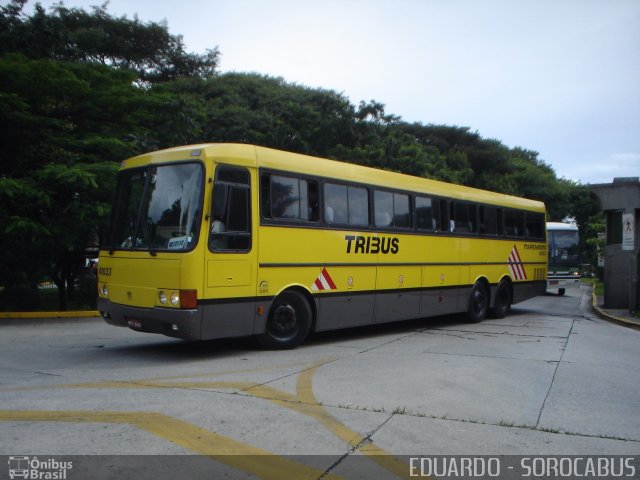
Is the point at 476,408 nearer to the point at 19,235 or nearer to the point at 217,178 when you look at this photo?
the point at 217,178

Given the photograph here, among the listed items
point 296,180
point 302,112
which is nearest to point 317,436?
point 296,180

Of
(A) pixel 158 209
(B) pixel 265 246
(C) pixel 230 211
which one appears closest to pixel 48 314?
(A) pixel 158 209

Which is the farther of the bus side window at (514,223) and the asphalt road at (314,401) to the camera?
the bus side window at (514,223)

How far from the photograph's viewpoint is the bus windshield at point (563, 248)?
25.8 m

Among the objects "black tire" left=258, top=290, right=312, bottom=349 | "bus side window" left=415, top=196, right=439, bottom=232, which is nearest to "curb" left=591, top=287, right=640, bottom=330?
"bus side window" left=415, top=196, right=439, bottom=232

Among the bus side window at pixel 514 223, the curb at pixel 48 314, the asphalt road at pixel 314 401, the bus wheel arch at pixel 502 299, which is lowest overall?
the asphalt road at pixel 314 401

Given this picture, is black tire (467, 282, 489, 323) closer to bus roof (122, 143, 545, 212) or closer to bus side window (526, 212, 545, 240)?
bus roof (122, 143, 545, 212)

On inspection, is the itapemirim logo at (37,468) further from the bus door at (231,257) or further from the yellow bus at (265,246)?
the bus door at (231,257)

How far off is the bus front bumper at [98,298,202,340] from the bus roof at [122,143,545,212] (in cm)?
216

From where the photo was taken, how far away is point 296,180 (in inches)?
378

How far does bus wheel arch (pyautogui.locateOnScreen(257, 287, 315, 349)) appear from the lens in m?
9.27

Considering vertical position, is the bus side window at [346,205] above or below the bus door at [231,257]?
above

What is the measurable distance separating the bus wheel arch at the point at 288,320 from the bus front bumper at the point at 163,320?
146 cm

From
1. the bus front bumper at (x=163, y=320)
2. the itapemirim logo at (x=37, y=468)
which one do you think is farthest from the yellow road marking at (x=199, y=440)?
the bus front bumper at (x=163, y=320)
